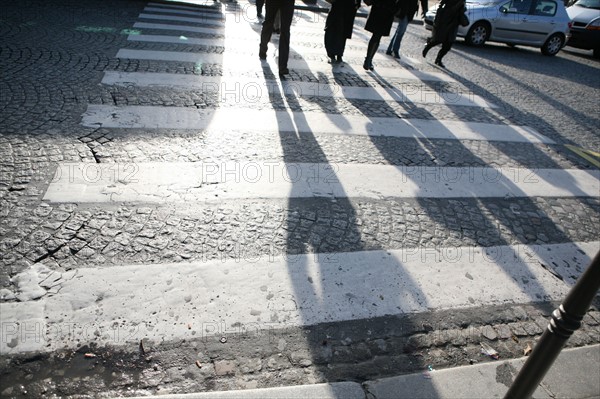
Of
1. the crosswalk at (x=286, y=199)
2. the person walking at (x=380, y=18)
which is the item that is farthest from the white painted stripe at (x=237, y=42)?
the crosswalk at (x=286, y=199)

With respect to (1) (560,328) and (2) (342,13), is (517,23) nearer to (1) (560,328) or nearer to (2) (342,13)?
(2) (342,13)

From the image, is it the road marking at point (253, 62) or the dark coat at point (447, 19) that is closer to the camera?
Result: the road marking at point (253, 62)

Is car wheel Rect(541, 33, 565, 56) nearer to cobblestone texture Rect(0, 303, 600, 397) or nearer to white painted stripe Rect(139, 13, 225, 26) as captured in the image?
white painted stripe Rect(139, 13, 225, 26)

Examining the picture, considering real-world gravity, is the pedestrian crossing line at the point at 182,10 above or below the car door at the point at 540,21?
below

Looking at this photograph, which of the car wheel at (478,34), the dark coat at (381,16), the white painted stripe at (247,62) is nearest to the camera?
the white painted stripe at (247,62)

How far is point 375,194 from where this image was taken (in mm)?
4020

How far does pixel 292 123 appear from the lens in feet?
17.3

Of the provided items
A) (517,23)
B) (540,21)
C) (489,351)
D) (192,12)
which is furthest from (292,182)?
(540,21)

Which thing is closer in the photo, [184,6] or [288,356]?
[288,356]

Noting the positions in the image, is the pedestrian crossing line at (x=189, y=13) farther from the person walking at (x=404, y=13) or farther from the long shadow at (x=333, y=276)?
the long shadow at (x=333, y=276)

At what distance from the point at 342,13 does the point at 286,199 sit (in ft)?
17.5

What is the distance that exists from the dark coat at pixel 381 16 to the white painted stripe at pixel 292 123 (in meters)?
2.75

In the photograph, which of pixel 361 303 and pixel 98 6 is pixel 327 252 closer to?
pixel 361 303

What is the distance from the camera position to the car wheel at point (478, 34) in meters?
12.1
